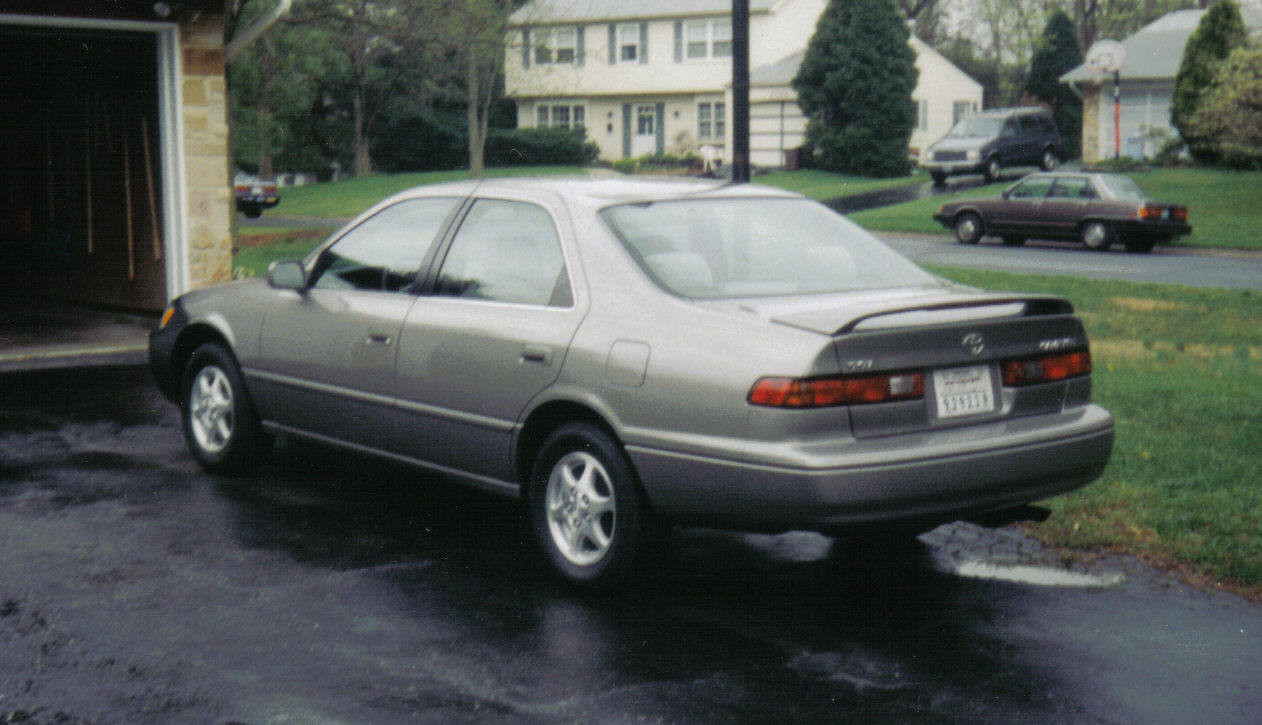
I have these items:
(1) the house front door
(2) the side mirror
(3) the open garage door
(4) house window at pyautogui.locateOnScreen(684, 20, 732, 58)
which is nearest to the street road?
(3) the open garage door

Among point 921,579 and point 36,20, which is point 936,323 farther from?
point 36,20

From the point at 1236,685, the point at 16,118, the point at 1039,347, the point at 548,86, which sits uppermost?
the point at 548,86

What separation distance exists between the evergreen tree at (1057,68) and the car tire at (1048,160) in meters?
11.2

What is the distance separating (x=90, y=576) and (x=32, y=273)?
1276 centimetres

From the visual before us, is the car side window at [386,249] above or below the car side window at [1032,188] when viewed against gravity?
below

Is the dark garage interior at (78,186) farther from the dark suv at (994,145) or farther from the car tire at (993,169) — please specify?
the car tire at (993,169)

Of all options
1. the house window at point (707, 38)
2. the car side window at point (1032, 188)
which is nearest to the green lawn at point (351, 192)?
the house window at point (707, 38)

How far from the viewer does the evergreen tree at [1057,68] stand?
5297 cm

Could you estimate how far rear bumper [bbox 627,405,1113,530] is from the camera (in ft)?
15.4

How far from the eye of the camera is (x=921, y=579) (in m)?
5.68

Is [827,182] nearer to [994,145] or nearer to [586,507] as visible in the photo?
[994,145]

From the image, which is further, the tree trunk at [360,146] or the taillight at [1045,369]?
the tree trunk at [360,146]

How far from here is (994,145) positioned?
3934cm

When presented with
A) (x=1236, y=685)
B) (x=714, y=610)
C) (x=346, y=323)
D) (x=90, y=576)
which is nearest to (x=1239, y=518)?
(x=1236, y=685)
